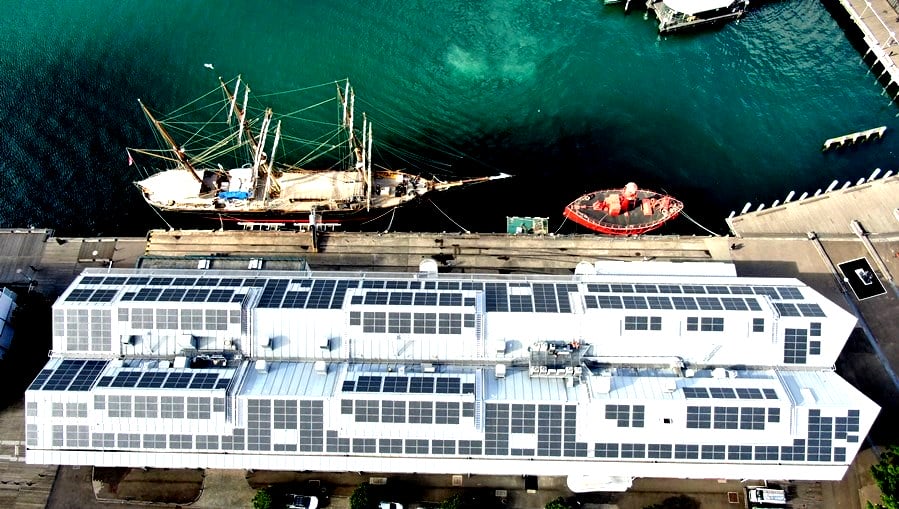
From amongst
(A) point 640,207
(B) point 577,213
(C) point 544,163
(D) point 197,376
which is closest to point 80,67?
(D) point 197,376

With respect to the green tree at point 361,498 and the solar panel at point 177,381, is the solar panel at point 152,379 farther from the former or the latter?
the green tree at point 361,498

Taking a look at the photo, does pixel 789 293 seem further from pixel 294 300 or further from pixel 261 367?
pixel 261 367

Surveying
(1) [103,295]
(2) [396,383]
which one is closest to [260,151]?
(1) [103,295]

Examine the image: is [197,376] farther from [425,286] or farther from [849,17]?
[849,17]

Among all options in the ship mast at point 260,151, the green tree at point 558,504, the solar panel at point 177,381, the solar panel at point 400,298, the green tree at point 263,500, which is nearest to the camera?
the solar panel at point 177,381

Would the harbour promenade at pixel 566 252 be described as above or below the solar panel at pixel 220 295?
above

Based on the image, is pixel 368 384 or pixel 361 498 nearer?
pixel 368 384

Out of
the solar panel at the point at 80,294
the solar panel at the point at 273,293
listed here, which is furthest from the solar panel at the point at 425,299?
the solar panel at the point at 80,294
